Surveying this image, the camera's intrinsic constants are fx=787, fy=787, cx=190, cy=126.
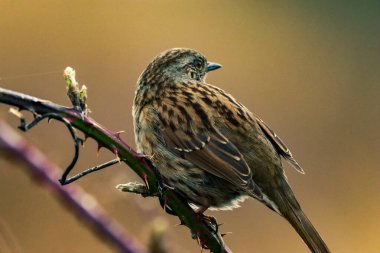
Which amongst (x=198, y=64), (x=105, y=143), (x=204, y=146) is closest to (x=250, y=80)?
(x=198, y=64)

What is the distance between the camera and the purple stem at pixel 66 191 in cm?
221

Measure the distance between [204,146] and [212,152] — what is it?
2.1 inches

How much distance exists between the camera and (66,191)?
239cm

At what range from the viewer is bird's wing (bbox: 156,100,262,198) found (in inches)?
157

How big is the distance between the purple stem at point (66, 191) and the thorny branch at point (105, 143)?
2.4 inches

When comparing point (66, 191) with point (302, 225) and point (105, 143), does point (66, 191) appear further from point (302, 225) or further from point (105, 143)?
point (302, 225)

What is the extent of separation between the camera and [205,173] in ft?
13.4

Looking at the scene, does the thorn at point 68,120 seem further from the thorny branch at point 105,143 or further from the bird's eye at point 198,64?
→ the bird's eye at point 198,64

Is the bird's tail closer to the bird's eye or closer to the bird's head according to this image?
the bird's head

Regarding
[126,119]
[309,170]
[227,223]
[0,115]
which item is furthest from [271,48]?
[0,115]

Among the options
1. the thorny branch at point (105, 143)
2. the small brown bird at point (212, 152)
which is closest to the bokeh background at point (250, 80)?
the small brown bird at point (212, 152)

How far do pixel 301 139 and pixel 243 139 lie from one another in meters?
6.97

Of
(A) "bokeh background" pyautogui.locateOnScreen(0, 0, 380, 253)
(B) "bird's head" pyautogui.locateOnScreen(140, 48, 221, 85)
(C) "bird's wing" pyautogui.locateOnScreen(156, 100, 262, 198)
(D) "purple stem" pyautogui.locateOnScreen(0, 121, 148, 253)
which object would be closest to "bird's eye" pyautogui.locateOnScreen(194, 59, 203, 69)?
(B) "bird's head" pyautogui.locateOnScreen(140, 48, 221, 85)

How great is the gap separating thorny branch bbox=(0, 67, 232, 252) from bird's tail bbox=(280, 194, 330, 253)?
0.91 metres
